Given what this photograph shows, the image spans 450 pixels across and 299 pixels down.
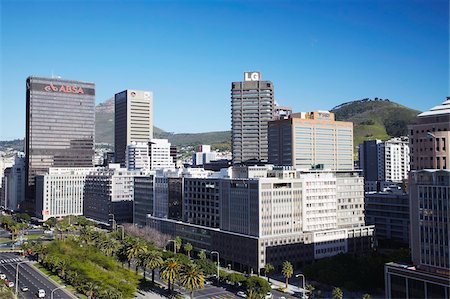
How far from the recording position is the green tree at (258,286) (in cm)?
9794

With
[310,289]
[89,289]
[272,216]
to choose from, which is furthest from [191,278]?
[272,216]

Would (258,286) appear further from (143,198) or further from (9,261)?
(143,198)

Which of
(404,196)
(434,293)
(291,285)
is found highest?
(404,196)

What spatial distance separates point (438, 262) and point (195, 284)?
45538 mm

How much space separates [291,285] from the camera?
368 feet

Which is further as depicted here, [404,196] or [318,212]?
[404,196]

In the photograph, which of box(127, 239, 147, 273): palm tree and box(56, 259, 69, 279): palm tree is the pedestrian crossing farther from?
box(127, 239, 147, 273): palm tree

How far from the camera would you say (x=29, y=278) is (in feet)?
390

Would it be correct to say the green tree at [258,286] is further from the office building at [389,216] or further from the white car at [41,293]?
the office building at [389,216]

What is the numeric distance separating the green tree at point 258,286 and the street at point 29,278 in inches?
1481

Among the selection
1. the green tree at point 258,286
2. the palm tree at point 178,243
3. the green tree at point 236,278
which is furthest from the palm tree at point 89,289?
the palm tree at point 178,243

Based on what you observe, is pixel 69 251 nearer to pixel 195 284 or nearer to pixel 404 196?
pixel 195 284

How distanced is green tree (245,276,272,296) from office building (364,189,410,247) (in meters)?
73.9

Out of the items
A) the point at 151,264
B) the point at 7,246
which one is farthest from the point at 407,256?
the point at 7,246
